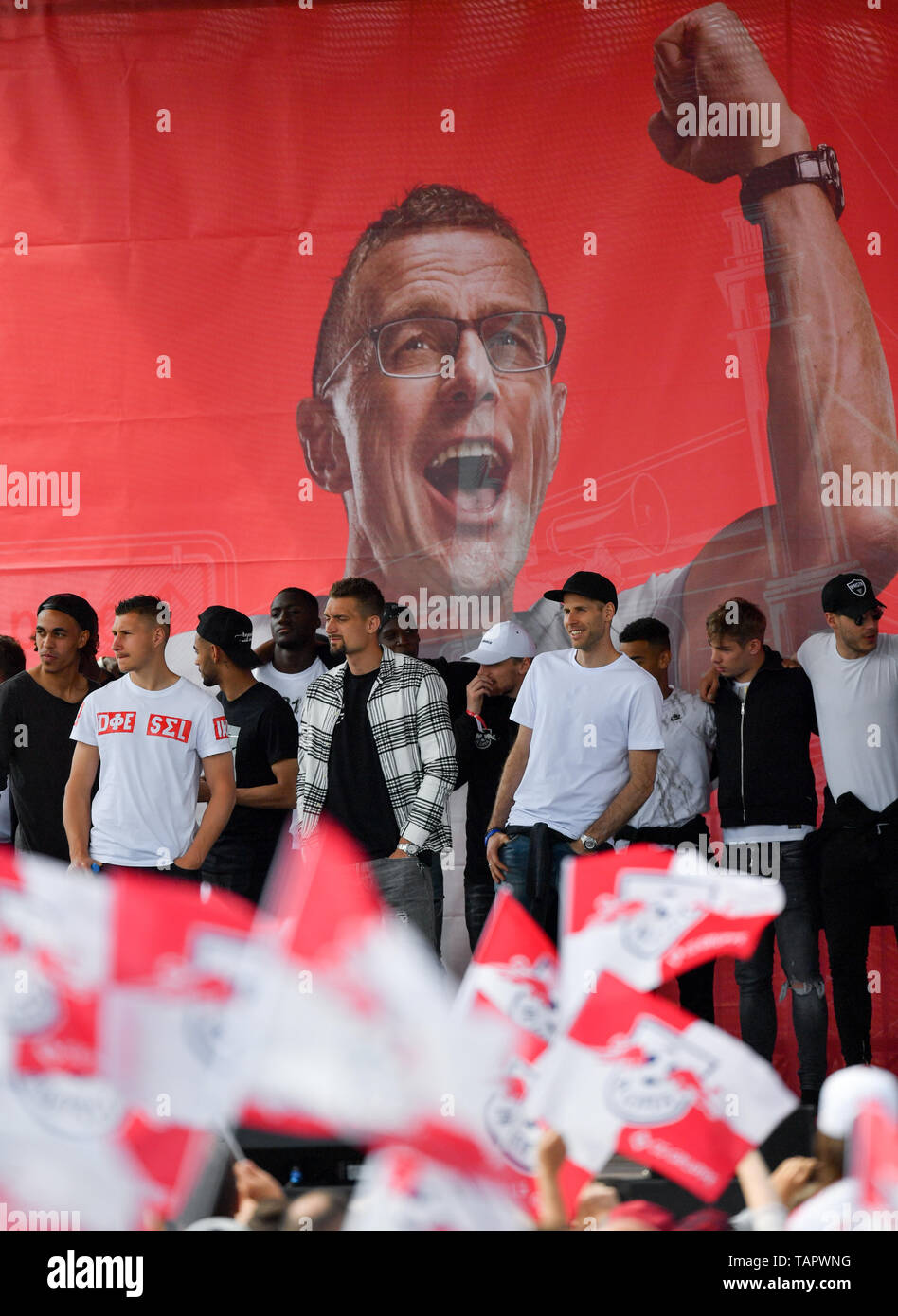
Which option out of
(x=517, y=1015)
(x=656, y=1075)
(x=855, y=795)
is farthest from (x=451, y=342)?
(x=656, y=1075)

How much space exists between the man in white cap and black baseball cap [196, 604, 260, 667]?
778 millimetres

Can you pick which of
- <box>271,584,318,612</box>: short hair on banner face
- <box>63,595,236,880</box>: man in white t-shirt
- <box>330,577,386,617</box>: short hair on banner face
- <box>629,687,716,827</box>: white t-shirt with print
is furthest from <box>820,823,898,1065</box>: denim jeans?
<box>271,584,318,612</box>: short hair on banner face

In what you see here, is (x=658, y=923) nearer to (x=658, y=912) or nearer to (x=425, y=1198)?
(x=658, y=912)

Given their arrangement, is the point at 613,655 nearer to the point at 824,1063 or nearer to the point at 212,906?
the point at 824,1063

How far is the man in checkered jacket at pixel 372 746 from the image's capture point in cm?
412

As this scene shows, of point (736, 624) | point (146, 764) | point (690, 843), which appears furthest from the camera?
point (690, 843)

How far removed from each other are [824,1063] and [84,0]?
459 cm

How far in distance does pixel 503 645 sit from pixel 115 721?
4.45 ft

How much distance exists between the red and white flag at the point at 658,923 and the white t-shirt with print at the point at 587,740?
1.87 meters

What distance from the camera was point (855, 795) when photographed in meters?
Answer: 4.23

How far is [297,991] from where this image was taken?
1925 mm

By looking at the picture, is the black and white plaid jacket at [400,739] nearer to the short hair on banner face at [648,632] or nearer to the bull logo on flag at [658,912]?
the short hair on banner face at [648,632]

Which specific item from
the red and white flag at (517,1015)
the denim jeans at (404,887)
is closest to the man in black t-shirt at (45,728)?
the denim jeans at (404,887)
